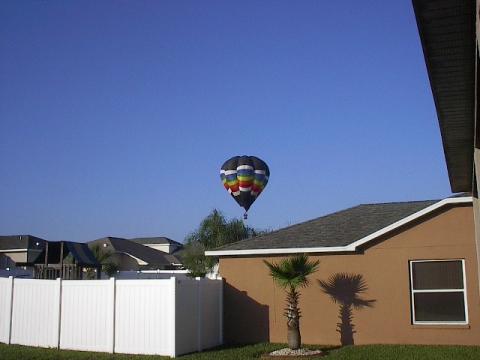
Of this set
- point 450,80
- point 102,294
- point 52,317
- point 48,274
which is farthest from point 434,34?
point 48,274

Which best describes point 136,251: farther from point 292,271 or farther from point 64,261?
point 292,271

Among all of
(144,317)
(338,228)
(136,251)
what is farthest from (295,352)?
(136,251)

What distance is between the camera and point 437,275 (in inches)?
605

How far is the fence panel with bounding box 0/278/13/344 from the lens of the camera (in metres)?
16.8

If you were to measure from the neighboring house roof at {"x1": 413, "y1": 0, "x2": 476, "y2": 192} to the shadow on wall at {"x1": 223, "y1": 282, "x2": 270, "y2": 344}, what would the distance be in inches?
360

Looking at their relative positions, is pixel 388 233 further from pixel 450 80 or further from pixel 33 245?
pixel 33 245

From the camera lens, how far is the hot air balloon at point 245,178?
88.0 ft

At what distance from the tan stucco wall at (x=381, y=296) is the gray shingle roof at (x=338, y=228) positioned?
53cm

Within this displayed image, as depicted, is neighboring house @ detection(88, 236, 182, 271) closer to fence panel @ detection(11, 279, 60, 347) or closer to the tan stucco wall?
fence panel @ detection(11, 279, 60, 347)

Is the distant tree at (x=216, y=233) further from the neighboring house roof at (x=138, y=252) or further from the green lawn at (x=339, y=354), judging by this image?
the green lawn at (x=339, y=354)

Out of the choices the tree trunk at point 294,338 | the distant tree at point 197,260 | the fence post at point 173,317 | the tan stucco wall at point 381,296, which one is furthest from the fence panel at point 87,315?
the distant tree at point 197,260

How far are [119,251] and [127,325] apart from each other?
42148mm

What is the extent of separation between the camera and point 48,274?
70.9ft

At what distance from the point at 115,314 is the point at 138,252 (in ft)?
143
